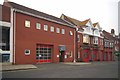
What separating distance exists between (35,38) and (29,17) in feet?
10.9

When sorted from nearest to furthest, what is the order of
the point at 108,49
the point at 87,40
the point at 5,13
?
the point at 5,13
the point at 87,40
the point at 108,49

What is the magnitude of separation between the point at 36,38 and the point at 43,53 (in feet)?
10.9

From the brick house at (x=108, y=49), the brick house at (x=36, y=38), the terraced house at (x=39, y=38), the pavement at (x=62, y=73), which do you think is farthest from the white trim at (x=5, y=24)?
the brick house at (x=108, y=49)

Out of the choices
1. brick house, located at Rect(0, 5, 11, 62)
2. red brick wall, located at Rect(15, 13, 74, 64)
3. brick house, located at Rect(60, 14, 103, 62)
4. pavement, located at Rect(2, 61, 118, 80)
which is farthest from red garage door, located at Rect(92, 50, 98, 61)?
pavement, located at Rect(2, 61, 118, 80)

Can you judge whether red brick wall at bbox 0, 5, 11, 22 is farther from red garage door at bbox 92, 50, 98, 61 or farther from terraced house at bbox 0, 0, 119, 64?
red garage door at bbox 92, 50, 98, 61

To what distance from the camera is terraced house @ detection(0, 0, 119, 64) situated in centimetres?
2509

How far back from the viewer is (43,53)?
3127 centimetres

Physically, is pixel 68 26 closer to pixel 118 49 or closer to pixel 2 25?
pixel 2 25

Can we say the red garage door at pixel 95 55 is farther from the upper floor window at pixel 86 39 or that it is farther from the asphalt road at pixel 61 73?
the asphalt road at pixel 61 73

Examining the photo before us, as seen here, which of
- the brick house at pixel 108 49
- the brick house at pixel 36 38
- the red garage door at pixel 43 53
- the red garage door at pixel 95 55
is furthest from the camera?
the brick house at pixel 108 49

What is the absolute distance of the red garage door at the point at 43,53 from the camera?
30.1m

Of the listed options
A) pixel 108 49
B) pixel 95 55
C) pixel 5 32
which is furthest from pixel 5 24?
pixel 108 49

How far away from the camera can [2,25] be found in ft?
78.6

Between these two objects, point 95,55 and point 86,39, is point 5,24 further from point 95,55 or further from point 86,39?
point 95,55
